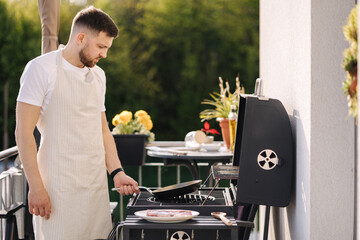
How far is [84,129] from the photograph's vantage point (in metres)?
2.41

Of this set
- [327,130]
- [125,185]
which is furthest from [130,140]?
[327,130]

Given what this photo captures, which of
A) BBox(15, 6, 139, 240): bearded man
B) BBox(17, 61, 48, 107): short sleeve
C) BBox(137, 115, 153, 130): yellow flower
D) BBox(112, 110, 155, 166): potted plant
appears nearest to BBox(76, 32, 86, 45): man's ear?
BBox(15, 6, 139, 240): bearded man

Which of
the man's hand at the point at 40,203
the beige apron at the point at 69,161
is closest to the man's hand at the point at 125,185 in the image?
the beige apron at the point at 69,161

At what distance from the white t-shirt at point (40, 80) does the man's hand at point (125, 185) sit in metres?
0.45

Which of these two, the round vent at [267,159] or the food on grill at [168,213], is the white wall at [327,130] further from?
the food on grill at [168,213]

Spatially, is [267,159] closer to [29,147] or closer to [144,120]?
[29,147]

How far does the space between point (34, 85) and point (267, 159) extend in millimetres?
1002

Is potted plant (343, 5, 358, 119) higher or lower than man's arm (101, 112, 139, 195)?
higher

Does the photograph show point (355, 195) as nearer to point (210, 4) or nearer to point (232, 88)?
point (232, 88)

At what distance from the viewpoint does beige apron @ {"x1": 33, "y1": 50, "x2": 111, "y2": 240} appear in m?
2.35

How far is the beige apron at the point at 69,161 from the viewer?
2352 mm

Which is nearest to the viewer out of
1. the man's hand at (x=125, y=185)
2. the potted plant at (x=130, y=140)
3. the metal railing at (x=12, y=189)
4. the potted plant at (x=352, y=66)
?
the potted plant at (x=352, y=66)

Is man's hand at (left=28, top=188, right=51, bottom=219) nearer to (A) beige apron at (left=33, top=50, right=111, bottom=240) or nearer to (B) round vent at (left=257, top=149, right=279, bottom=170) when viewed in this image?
(A) beige apron at (left=33, top=50, right=111, bottom=240)

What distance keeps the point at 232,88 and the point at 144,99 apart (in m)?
1.68
